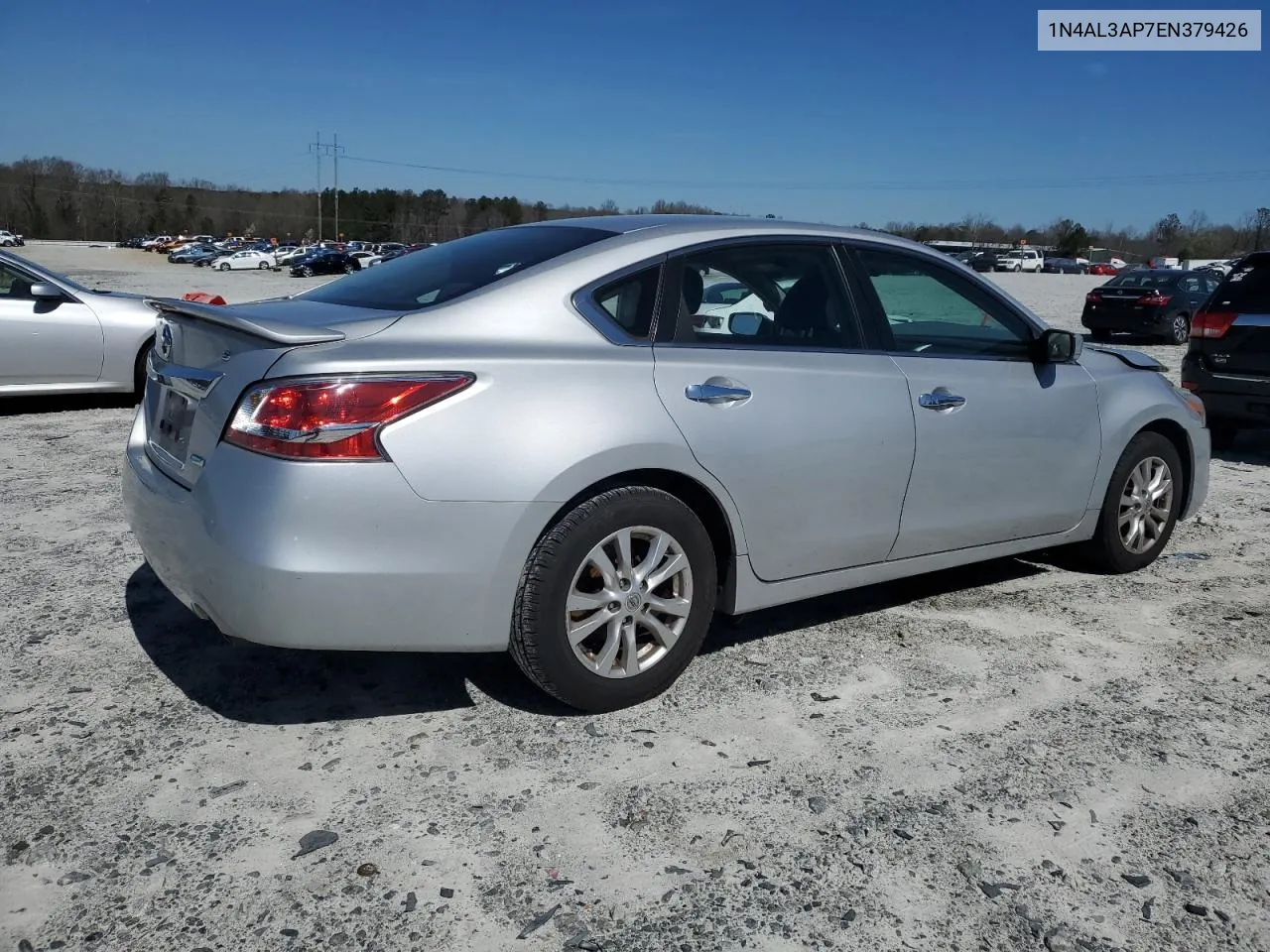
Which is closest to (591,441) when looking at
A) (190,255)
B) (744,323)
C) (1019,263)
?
(744,323)

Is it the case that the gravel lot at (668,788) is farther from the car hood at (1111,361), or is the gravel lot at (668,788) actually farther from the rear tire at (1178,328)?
the rear tire at (1178,328)

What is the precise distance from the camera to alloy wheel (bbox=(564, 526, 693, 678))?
3350 mm

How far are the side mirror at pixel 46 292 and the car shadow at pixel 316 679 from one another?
5.89 m

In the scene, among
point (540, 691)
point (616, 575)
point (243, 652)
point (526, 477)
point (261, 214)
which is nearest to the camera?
point (526, 477)

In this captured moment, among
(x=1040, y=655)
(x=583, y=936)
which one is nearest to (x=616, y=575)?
(x=583, y=936)

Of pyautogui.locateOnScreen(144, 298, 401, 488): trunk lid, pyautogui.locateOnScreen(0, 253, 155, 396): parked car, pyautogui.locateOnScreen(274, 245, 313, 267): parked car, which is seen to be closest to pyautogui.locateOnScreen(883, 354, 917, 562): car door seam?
pyautogui.locateOnScreen(144, 298, 401, 488): trunk lid

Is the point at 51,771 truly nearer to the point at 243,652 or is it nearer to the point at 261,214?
the point at 243,652

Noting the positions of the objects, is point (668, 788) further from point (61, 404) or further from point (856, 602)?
point (61, 404)

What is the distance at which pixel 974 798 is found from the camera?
3055 millimetres

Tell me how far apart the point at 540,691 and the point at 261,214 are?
184 metres

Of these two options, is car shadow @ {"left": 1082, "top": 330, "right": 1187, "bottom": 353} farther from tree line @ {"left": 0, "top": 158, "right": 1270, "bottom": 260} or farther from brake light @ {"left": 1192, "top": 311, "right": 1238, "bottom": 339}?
tree line @ {"left": 0, "top": 158, "right": 1270, "bottom": 260}

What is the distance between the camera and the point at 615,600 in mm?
3391

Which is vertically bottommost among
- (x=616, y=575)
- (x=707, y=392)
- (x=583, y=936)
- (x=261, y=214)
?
(x=583, y=936)

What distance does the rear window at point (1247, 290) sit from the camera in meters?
7.95
